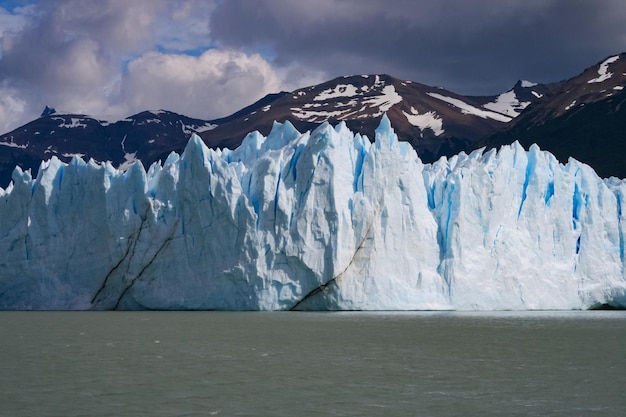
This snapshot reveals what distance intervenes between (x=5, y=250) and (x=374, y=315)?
1225cm

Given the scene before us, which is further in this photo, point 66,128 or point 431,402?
point 66,128

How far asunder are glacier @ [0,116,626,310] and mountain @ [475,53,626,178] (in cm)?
2855

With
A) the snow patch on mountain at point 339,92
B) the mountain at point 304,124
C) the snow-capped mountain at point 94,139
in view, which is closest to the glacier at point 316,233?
the mountain at point 304,124

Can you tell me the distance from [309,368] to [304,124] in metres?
70.1

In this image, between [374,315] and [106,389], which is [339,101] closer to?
[374,315]

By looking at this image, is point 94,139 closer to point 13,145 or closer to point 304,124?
point 13,145

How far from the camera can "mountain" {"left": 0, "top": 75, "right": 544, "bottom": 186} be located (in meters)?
84.2

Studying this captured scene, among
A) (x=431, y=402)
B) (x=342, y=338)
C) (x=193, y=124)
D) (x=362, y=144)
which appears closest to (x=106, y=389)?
(x=431, y=402)

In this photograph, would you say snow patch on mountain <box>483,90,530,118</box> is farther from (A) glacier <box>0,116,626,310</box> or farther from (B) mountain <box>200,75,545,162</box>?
(A) glacier <box>0,116,626,310</box>

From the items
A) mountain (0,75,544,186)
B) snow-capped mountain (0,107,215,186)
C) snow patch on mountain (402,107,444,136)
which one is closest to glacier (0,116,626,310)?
mountain (0,75,544,186)

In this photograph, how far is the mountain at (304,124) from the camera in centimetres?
8419

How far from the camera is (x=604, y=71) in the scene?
245 ft

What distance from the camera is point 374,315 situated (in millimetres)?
26344

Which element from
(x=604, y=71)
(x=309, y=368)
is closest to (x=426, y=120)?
(x=604, y=71)
